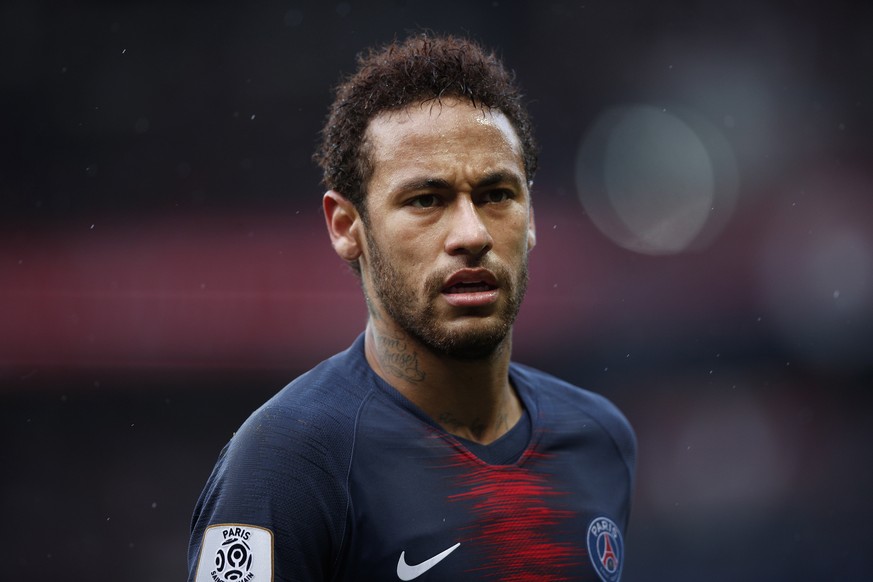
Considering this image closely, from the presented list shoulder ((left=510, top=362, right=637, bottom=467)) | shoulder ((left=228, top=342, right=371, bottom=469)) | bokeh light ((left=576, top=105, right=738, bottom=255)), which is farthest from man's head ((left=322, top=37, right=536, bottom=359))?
bokeh light ((left=576, top=105, right=738, bottom=255))

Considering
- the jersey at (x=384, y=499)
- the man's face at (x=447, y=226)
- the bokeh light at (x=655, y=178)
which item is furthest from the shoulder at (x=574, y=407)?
the bokeh light at (x=655, y=178)

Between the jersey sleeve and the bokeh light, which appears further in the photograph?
the bokeh light

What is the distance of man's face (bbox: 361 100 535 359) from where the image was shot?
2650 mm

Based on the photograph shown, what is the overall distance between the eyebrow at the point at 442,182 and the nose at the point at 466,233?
0.20 feet

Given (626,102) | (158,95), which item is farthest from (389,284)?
(626,102)

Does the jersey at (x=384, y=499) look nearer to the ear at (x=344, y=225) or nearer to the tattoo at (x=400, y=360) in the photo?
the tattoo at (x=400, y=360)

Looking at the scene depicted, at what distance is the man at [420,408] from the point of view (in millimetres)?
2414

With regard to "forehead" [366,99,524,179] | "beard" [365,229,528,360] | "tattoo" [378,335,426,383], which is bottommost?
"tattoo" [378,335,426,383]

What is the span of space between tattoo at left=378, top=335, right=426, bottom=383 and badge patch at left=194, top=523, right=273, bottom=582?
2.27 feet

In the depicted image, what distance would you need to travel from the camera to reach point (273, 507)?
2336mm

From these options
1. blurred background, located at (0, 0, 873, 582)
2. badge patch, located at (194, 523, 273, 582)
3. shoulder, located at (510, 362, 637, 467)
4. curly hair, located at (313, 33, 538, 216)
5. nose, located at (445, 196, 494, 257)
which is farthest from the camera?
blurred background, located at (0, 0, 873, 582)

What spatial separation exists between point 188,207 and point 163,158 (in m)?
0.54

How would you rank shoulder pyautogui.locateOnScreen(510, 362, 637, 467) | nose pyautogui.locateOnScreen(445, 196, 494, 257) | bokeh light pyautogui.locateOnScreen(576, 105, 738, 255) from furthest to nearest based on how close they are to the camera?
bokeh light pyautogui.locateOnScreen(576, 105, 738, 255) < shoulder pyautogui.locateOnScreen(510, 362, 637, 467) < nose pyautogui.locateOnScreen(445, 196, 494, 257)

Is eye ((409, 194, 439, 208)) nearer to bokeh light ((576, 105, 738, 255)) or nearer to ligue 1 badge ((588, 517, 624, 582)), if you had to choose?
ligue 1 badge ((588, 517, 624, 582))
